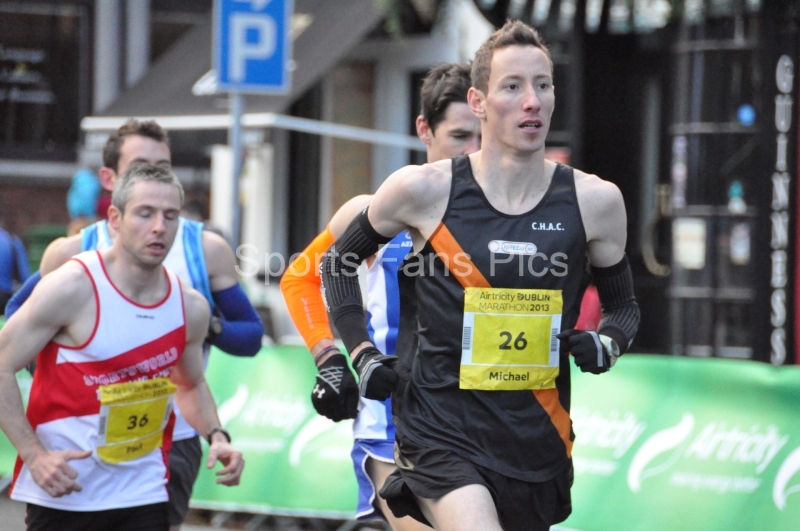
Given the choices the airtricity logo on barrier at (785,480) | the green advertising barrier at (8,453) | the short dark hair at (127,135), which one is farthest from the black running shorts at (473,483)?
the green advertising barrier at (8,453)

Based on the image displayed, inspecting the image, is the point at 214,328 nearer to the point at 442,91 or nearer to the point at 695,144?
the point at 442,91

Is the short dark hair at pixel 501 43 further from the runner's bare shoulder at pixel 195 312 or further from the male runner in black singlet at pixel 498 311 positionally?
the runner's bare shoulder at pixel 195 312

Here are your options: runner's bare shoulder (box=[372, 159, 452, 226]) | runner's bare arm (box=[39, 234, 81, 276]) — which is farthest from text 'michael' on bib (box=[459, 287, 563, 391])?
runner's bare arm (box=[39, 234, 81, 276])

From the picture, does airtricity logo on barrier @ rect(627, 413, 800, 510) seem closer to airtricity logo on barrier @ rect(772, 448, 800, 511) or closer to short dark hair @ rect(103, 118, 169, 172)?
airtricity logo on barrier @ rect(772, 448, 800, 511)

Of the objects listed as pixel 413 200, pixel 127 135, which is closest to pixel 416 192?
pixel 413 200

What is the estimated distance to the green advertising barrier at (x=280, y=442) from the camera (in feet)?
24.8

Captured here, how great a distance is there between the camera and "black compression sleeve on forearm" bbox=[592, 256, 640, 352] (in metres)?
3.88

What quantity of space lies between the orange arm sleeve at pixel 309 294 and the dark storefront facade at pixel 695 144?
5142 millimetres

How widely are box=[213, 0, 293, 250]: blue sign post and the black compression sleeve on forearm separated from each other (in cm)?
467

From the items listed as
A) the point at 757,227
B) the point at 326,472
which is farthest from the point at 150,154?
the point at 757,227

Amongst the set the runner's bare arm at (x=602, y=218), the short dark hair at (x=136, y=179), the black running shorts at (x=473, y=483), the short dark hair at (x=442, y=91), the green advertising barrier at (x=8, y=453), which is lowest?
the green advertising barrier at (x=8, y=453)

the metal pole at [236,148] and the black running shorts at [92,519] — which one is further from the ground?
the metal pole at [236,148]

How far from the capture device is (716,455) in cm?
632

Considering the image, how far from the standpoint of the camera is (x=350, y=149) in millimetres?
15312
